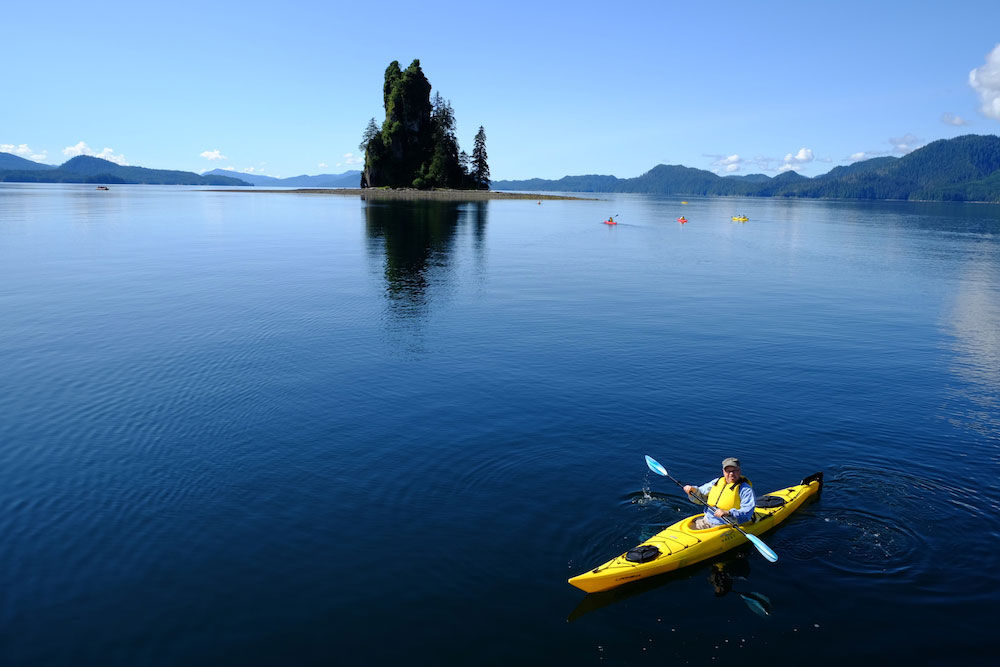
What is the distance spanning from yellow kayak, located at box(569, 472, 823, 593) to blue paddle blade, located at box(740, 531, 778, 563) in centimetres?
62

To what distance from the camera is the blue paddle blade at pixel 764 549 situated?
46.8 ft

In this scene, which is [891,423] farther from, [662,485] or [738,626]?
[738,626]

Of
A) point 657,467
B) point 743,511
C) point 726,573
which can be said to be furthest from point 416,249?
point 726,573

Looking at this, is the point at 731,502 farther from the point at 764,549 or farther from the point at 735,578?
the point at 735,578

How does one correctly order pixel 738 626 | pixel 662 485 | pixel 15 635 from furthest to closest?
1. pixel 662 485
2. pixel 738 626
3. pixel 15 635

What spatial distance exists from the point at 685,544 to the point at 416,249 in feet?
209

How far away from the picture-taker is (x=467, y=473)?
1898 centimetres

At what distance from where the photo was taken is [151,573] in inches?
550

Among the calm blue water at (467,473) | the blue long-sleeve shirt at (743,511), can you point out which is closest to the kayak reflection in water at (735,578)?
the calm blue water at (467,473)

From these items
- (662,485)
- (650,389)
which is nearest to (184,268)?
(650,389)

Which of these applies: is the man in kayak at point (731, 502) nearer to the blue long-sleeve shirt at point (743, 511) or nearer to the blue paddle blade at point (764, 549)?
the blue long-sleeve shirt at point (743, 511)

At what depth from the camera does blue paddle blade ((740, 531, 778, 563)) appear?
14250mm

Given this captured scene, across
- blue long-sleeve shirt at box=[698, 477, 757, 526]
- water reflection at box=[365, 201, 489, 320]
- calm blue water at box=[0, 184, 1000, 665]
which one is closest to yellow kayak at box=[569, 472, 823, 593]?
blue long-sleeve shirt at box=[698, 477, 757, 526]

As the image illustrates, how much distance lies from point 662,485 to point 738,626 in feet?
19.5
